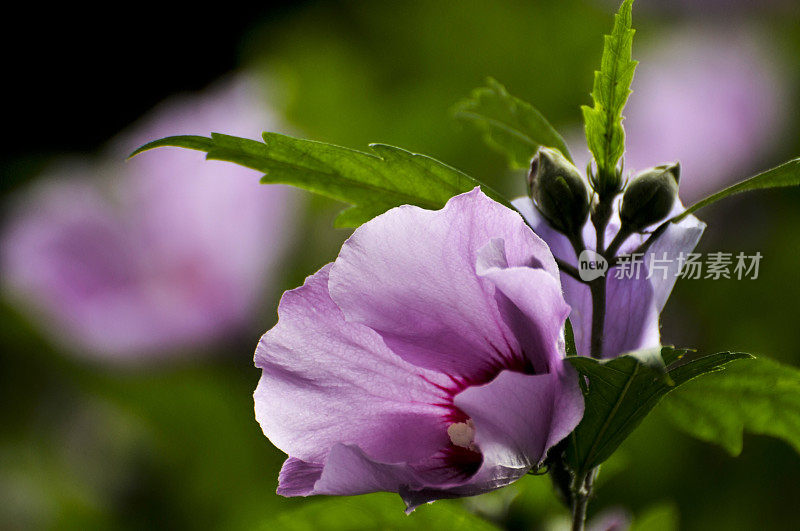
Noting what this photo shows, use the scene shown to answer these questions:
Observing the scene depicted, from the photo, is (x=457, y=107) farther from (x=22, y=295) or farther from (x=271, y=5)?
(x=271, y=5)

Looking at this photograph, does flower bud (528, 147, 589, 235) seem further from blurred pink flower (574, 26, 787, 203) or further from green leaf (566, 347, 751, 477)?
blurred pink flower (574, 26, 787, 203)

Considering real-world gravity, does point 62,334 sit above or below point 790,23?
below

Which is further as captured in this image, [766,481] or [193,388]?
[193,388]

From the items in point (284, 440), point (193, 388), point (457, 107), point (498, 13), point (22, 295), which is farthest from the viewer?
point (498, 13)

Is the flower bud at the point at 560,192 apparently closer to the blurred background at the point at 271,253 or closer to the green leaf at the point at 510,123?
the green leaf at the point at 510,123

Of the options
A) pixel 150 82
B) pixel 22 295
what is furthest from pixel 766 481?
pixel 150 82

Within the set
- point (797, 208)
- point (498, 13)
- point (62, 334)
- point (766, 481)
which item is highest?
point (498, 13)

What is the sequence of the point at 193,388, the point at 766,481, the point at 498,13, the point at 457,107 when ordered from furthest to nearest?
the point at 498,13
the point at 193,388
the point at 766,481
the point at 457,107

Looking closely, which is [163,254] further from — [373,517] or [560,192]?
[560,192]
